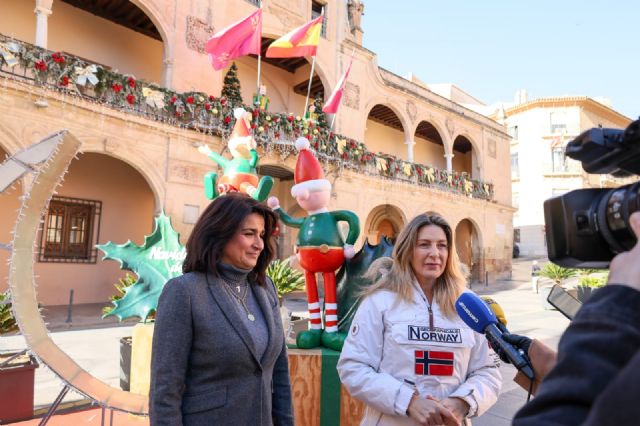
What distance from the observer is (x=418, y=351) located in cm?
204

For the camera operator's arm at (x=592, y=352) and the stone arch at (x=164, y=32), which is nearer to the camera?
the camera operator's arm at (x=592, y=352)

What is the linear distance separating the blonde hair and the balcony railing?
9.98 metres

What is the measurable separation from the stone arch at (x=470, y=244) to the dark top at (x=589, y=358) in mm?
22631

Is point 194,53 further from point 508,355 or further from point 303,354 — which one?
point 508,355

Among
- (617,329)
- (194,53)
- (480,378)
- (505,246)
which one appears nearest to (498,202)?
(505,246)

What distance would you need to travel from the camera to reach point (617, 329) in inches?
23.7

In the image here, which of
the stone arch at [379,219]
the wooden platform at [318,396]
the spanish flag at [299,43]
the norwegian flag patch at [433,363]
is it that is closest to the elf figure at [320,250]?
the wooden platform at [318,396]

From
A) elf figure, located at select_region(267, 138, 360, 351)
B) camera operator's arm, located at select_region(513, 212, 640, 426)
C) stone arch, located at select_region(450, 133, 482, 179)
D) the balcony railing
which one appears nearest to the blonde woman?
camera operator's arm, located at select_region(513, 212, 640, 426)

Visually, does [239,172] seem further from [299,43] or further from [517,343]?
[299,43]

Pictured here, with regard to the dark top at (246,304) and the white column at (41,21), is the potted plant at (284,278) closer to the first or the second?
the dark top at (246,304)

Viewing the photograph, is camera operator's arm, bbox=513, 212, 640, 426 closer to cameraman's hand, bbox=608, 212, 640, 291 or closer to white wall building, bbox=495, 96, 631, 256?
cameraman's hand, bbox=608, 212, 640, 291

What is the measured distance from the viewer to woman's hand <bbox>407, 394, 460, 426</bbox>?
177 centimetres

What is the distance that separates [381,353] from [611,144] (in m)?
1.56

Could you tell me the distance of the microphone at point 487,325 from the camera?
108 centimetres
